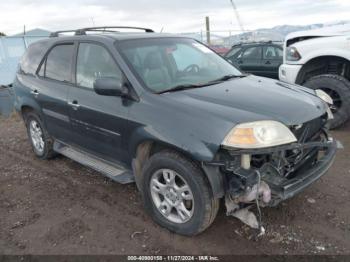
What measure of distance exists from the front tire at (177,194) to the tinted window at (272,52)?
23.5 ft

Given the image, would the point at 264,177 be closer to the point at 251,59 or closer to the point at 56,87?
the point at 56,87

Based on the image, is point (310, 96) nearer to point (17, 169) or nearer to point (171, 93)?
point (171, 93)

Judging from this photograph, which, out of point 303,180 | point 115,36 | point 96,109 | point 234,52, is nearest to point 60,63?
point 115,36

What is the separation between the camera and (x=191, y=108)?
2793mm

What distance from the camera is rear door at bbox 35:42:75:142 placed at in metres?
4.05

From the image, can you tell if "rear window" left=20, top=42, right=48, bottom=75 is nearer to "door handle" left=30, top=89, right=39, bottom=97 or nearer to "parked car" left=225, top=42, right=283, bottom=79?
"door handle" left=30, top=89, right=39, bottom=97

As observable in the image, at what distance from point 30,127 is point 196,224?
3.52 metres

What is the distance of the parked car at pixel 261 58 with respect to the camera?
909cm

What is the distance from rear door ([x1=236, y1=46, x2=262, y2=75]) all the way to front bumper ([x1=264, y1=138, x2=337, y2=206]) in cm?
641

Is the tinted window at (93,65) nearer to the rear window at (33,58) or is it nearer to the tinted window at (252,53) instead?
the rear window at (33,58)

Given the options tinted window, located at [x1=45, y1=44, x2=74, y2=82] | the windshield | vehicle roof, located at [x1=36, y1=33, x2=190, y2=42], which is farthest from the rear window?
the windshield

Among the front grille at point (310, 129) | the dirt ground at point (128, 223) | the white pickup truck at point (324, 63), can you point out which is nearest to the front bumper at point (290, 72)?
the white pickup truck at point (324, 63)

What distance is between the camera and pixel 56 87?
165 inches

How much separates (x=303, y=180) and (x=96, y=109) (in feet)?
7.06
